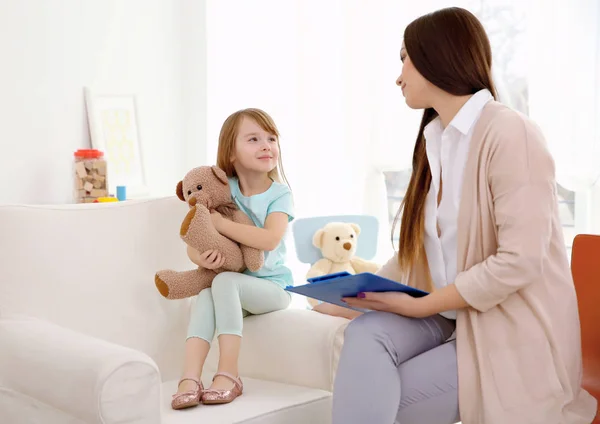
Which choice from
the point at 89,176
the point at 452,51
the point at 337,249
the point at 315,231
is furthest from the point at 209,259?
the point at 315,231

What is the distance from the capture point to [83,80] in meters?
3.08

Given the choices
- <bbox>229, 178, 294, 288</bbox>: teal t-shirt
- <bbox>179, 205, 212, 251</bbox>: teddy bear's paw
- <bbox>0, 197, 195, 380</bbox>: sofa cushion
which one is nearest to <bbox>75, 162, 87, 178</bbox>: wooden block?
<bbox>0, 197, 195, 380</bbox>: sofa cushion

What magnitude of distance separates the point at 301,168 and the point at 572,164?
155 centimetres

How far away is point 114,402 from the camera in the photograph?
151 cm

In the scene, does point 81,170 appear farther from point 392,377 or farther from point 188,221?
point 392,377

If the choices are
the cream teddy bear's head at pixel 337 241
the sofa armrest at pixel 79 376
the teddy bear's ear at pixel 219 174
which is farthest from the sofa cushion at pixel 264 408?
the cream teddy bear's head at pixel 337 241

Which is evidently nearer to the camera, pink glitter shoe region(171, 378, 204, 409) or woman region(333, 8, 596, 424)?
woman region(333, 8, 596, 424)

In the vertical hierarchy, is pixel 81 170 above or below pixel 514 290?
above

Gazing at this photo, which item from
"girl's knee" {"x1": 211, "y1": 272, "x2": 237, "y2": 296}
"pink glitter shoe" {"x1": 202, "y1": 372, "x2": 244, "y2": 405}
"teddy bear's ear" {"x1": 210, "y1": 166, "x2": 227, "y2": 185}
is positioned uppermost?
"teddy bear's ear" {"x1": 210, "y1": 166, "x2": 227, "y2": 185}

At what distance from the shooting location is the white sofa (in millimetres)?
1567

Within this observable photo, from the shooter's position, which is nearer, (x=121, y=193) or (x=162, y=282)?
(x=162, y=282)

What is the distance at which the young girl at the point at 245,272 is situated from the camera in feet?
6.25

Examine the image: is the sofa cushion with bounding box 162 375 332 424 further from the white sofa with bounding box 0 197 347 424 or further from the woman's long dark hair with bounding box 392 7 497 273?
the woman's long dark hair with bounding box 392 7 497 273

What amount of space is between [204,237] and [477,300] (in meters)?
0.82
